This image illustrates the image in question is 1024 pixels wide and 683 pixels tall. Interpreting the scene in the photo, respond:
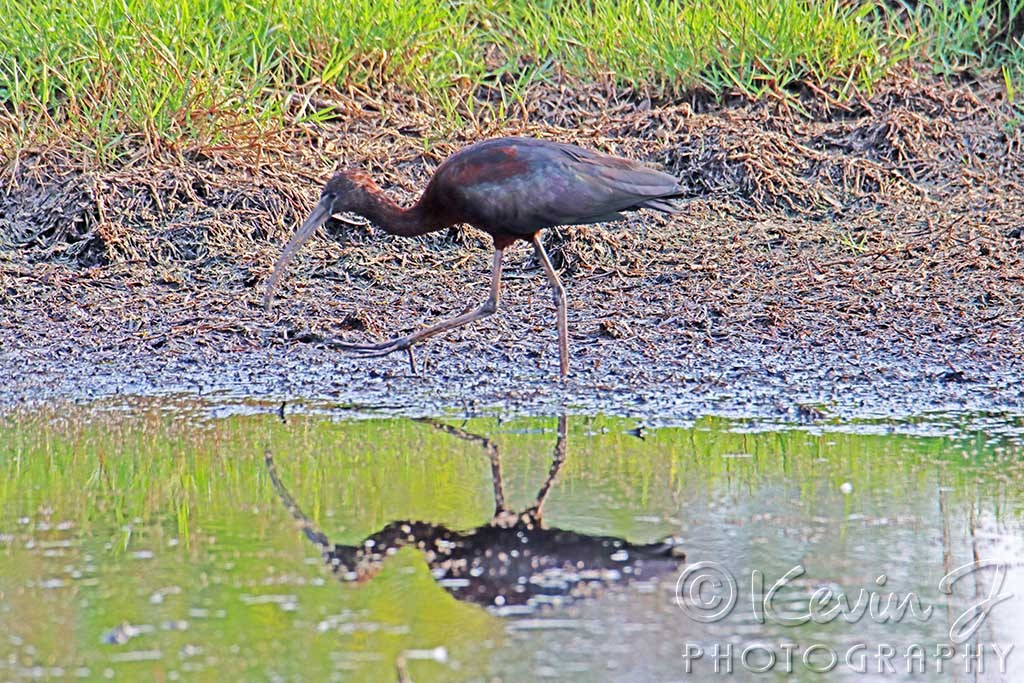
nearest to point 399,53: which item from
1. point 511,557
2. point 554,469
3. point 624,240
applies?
point 624,240

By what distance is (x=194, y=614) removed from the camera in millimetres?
4020

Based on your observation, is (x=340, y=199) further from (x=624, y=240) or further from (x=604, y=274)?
(x=624, y=240)

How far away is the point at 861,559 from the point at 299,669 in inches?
61.7

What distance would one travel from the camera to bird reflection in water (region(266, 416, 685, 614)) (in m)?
4.25

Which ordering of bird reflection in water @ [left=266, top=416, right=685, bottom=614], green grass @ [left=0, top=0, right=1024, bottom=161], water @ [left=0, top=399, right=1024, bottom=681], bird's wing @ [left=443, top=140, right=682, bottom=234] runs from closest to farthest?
water @ [left=0, top=399, right=1024, bottom=681] → bird reflection in water @ [left=266, top=416, right=685, bottom=614] → bird's wing @ [left=443, top=140, right=682, bottom=234] → green grass @ [left=0, top=0, right=1024, bottom=161]

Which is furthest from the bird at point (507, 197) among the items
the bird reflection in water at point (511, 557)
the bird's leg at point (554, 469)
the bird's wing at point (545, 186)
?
the bird reflection in water at point (511, 557)

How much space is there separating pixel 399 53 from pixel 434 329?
107 inches

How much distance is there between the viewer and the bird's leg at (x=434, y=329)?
6.32 m

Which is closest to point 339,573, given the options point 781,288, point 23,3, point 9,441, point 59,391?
point 9,441

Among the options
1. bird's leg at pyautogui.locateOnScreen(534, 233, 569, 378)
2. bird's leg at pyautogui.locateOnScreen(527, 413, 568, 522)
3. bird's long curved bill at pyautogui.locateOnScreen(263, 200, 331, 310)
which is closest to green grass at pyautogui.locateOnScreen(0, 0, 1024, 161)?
bird's long curved bill at pyautogui.locateOnScreen(263, 200, 331, 310)

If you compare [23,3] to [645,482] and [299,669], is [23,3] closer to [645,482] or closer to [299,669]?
[645,482]

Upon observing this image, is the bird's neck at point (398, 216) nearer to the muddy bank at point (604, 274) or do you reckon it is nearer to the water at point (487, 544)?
the muddy bank at point (604, 274)

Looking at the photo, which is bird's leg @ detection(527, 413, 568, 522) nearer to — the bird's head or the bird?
the bird

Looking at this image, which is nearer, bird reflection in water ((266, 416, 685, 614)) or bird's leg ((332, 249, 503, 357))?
bird reflection in water ((266, 416, 685, 614))
